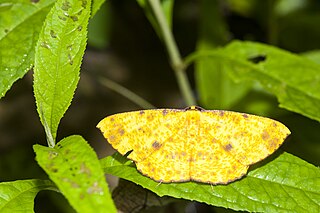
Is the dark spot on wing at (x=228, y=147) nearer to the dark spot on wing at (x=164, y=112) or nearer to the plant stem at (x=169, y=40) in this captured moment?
the dark spot on wing at (x=164, y=112)

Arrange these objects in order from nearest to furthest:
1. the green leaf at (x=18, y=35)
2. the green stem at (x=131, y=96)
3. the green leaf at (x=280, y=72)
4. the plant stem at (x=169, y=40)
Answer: the green leaf at (x=18, y=35) → the green leaf at (x=280, y=72) → the plant stem at (x=169, y=40) → the green stem at (x=131, y=96)

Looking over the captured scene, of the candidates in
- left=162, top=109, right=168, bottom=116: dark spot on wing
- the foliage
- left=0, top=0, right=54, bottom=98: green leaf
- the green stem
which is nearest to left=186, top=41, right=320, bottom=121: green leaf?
the foliage

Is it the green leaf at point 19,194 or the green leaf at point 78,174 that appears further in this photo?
the green leaf at point 19,194

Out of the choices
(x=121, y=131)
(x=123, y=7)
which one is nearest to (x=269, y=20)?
(x=123, y=7)

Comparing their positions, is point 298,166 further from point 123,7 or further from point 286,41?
point 123,7

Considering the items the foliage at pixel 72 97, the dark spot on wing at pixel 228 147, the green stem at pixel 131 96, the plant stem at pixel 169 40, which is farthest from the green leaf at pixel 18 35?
the green stem at pixel 131 96

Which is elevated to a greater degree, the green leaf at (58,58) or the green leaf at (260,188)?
the green leaf at (58,58)

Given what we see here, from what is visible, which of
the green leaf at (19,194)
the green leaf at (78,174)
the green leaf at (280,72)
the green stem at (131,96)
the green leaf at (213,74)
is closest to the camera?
the green leaf at (78,174)
